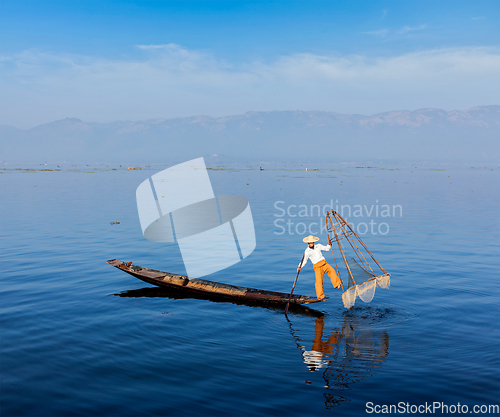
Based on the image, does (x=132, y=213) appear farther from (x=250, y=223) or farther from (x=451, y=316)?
(x=451, y=316)

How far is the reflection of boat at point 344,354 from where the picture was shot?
11.9 meters

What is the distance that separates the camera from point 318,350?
45.4 ft

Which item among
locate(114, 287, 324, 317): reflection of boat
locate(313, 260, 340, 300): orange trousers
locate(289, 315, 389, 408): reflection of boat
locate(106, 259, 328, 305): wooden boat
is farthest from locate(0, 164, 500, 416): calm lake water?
locate(313, 260, 340, 300): orange trousers

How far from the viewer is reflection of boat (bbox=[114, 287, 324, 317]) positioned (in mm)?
17766

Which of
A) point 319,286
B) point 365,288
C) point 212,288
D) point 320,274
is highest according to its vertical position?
point 320,274

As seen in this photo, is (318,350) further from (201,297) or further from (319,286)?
(201,297)

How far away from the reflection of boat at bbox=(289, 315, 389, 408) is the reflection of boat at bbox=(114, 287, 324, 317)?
5.13ft

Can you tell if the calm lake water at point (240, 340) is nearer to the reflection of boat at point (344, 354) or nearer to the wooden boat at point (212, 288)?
the reflection of boat at point (344, 354)

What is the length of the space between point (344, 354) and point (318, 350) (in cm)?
88

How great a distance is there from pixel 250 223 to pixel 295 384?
1213 inches

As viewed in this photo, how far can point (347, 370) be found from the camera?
40.9ft

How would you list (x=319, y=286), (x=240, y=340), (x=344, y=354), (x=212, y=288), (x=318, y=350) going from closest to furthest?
(x=344, y=354)
(x=318, y=350)
(x=240, y=340)
(x=319, y=286)
(x=212, y=288)

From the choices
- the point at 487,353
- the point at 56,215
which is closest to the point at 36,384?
the point at 487,353

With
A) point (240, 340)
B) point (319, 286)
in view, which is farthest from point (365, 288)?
point (240, 340)
